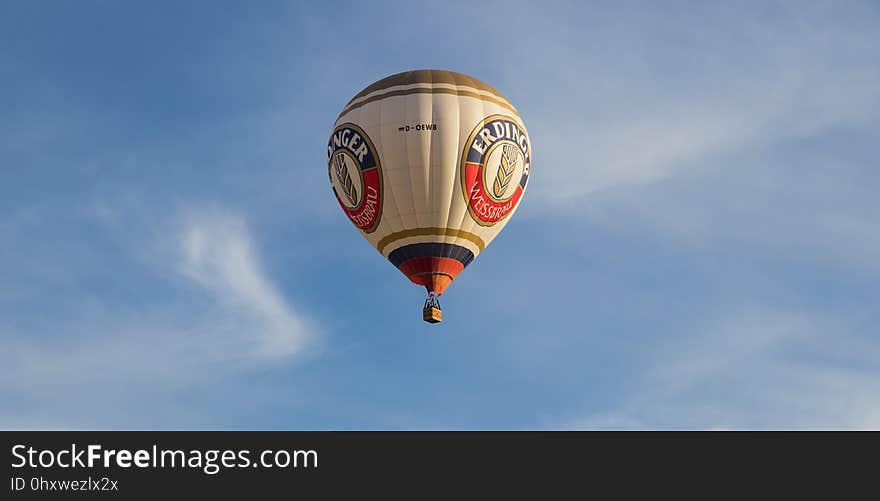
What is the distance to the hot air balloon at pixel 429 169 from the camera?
2087 inches

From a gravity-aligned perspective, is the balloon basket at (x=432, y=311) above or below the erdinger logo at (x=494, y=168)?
below

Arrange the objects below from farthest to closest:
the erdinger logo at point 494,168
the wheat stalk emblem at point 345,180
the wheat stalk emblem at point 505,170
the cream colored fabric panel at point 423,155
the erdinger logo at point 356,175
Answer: the wheat stalk emblem at point 345,180, the wheat stalk emblem at point 505,170, the erdinger logo at point 356,175, the erdinger logo at point 494,168, the cream colored fabric panel at point 423,155

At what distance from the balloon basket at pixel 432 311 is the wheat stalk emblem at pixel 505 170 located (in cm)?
500

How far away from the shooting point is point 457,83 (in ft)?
179

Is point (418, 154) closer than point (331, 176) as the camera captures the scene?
Yes

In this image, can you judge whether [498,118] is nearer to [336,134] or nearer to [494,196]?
[494,196]

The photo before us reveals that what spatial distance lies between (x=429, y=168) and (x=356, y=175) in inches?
133

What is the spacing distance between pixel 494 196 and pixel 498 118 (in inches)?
127

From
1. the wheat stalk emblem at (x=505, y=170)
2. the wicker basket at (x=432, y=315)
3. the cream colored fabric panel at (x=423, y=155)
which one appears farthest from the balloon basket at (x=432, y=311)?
the wheat stalk emblem at (x=505, y=170)

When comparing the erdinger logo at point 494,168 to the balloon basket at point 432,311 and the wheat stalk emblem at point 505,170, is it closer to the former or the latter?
the wheat stalk emblem at point 505,170

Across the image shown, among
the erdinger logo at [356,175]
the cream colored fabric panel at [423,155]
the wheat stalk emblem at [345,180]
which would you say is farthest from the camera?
the wheat stalk emblem at [345,180]

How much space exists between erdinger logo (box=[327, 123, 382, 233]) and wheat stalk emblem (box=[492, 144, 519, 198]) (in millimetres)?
4829

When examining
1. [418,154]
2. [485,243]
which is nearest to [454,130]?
[418,154]

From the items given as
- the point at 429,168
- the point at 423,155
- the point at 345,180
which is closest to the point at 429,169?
the point at 429,168
